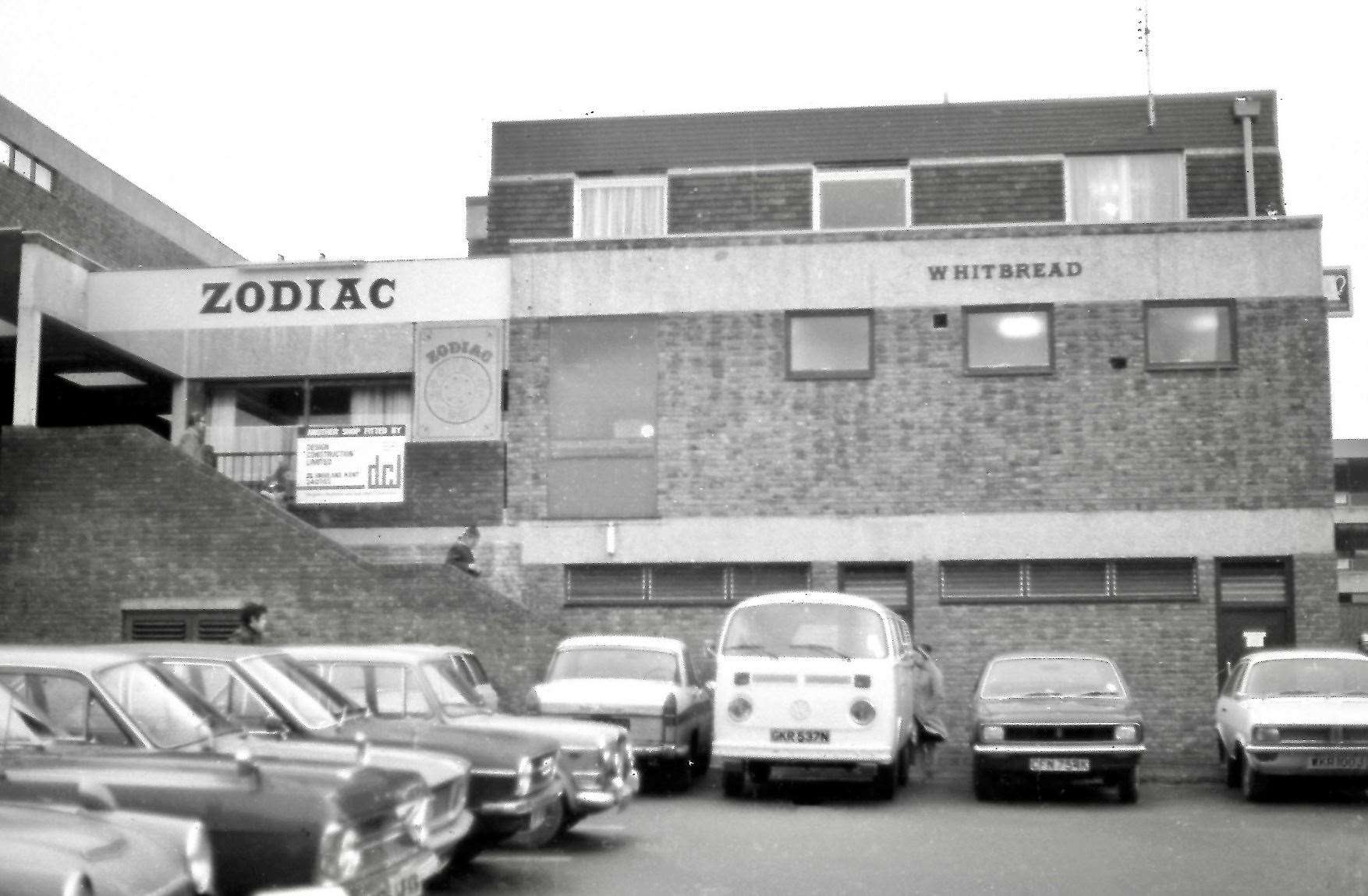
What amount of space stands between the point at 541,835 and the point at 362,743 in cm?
270

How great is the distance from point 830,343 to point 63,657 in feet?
52.9

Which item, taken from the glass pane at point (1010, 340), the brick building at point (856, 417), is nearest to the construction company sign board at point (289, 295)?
the brick building at point (856, 417)

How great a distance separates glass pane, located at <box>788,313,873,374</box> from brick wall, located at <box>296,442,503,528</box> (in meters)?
4.56

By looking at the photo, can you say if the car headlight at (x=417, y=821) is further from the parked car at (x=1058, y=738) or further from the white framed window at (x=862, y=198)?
the white framed window at (x=862, y=198)

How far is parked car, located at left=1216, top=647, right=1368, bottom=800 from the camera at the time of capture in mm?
15383

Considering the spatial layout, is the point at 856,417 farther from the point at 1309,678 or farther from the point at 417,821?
the point at 417,821

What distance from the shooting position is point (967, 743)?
71.9ft

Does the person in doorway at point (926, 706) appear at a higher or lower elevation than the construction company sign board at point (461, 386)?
lower

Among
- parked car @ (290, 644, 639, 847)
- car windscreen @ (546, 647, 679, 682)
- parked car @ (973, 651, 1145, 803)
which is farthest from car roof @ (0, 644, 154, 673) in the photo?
parked car @ (973, 651, 1145, 803)

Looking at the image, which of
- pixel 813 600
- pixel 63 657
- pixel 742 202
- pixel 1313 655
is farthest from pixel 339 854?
pixel 742 202

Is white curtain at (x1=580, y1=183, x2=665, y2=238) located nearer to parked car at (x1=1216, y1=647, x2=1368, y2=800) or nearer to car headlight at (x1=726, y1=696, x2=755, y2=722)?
car headlight at (x1=726, y1=696, x2=755, y2=722)

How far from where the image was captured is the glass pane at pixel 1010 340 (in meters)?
22.8

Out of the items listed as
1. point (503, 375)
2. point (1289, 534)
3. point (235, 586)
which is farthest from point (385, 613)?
point (1289, 534)

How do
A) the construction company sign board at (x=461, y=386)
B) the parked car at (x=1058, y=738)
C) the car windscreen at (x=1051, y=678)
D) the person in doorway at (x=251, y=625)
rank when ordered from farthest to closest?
the construction company sign board at (x=461, y=386)
the car windscreen at (x=1051, y=678)
the parked car at (x=1058, y=738)
the person in doorway at (x=251, y=625)
